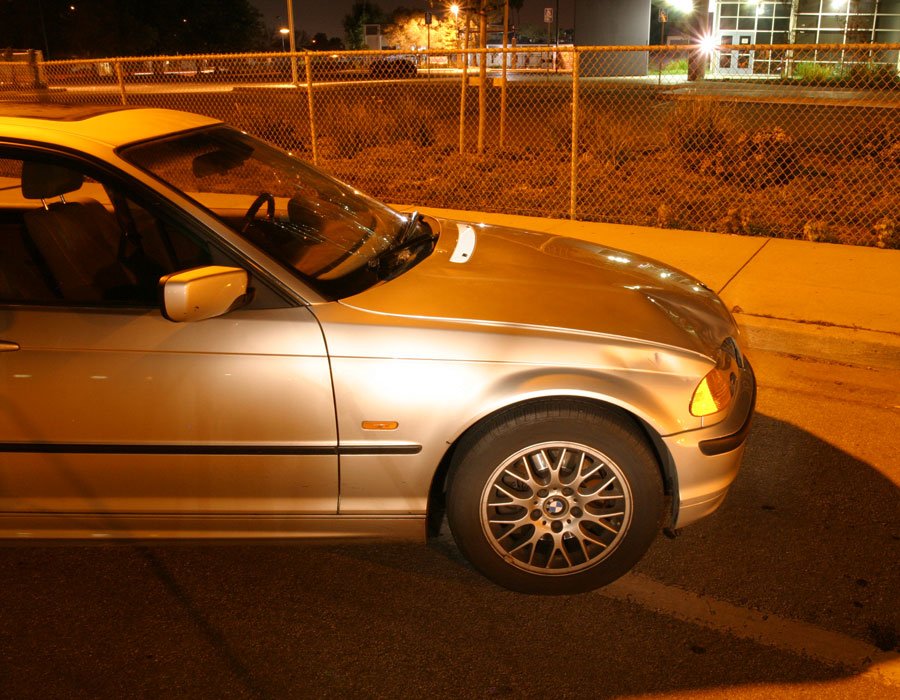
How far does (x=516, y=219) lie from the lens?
28.9 ft

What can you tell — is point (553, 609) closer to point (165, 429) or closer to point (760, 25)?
point (165, 429)

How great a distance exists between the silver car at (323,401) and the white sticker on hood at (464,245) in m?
0.31

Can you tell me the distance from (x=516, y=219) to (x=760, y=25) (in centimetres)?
3223

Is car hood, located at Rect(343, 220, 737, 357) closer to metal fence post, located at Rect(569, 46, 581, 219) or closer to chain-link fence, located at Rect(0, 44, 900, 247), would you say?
chain-link fence, located at Rect(0, 44, 900, 247)

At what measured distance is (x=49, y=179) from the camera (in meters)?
3.42

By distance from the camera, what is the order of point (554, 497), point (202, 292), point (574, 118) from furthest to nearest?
1. point (574, 118)
2. point (554, 497)
3. point (202, 292)

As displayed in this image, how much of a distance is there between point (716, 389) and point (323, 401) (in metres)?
1.40

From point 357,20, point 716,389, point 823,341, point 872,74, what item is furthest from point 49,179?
point 357,20

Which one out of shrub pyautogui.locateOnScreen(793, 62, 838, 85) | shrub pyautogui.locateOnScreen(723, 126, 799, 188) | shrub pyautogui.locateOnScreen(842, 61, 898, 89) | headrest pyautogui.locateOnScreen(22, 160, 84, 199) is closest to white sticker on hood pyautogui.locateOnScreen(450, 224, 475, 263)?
headrest pyautogui.locateOnScreen(22, 160, 84, 199)

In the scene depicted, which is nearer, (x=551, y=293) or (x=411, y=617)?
(x=411, y=617)

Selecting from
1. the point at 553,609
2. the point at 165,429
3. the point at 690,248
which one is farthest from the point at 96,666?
the point at 690,248

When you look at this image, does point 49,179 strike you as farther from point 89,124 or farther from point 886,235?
point 886,235

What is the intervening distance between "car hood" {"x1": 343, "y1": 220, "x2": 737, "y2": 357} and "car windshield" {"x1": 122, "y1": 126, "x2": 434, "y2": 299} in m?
0.14

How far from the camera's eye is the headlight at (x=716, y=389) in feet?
Answer: 9.98
